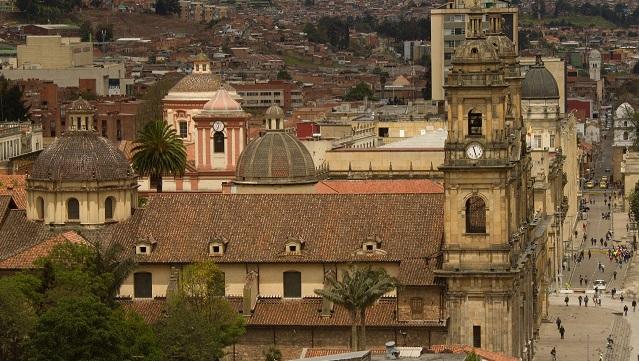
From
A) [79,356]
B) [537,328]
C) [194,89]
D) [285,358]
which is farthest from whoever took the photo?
[194,89]

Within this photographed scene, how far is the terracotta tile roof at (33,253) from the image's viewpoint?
4316 inches

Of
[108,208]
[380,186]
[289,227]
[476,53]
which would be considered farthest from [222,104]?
[476,53]

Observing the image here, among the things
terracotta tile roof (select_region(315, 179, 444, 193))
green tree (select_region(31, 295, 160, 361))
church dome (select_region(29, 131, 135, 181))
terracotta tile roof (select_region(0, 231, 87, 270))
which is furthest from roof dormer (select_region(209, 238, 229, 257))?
terracotta tile roof (select_region(315, 179, 444, 193))

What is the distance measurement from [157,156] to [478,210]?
38600mm

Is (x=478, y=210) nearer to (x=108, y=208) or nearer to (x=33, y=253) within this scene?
(x=108, y=208)

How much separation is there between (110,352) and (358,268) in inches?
594

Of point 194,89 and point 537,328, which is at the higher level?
point 194,89

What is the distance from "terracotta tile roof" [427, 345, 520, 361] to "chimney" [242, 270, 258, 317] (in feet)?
29.9

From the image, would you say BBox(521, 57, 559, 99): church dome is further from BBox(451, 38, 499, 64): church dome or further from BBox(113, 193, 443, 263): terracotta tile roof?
BBox(451, 38, 499, 64): church dome

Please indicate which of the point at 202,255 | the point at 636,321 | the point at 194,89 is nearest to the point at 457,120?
the point at 202,255

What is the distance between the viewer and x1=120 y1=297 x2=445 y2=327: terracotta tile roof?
108 m

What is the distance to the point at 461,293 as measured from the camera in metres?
109

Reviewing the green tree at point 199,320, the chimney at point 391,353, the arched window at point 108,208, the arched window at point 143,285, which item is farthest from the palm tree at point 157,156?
the chimney at point 391,353

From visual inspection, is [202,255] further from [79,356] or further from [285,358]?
[79,356]
